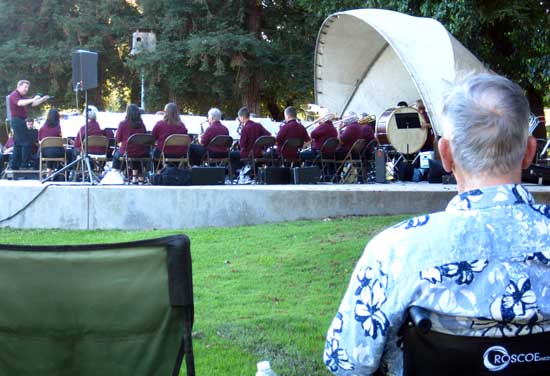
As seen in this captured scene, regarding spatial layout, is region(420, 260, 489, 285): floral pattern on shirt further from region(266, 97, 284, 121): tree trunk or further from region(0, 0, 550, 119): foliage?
region(266, 97, 284, 121): tree trunk

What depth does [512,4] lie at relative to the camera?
10164 millimetres

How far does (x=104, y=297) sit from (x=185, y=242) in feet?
1.10

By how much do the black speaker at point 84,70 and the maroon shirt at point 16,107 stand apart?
10.8 ft

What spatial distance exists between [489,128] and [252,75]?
86.4 ft

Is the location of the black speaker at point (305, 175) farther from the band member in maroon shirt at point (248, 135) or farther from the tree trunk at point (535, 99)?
the tree trunk at point (535, 99)

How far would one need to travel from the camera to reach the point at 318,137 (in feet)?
50.7

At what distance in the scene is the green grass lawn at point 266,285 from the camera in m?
5.01

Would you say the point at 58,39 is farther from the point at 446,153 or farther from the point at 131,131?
the point at 446,153

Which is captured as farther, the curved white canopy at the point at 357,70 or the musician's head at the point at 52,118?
the curved white canopy at the point at 357,70

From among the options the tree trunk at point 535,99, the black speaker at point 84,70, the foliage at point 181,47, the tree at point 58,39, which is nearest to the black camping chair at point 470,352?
the black speaker at point 84,70

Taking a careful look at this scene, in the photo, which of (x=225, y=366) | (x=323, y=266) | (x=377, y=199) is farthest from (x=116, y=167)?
(x=225, y=366)

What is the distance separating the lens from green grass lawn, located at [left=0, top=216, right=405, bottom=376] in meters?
5.01

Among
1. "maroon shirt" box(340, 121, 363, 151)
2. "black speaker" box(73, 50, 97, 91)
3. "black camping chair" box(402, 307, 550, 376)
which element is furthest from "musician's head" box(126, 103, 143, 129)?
"black camping chair" box(402, 307, 550, 376)

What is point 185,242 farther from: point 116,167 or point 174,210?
point 116,167
